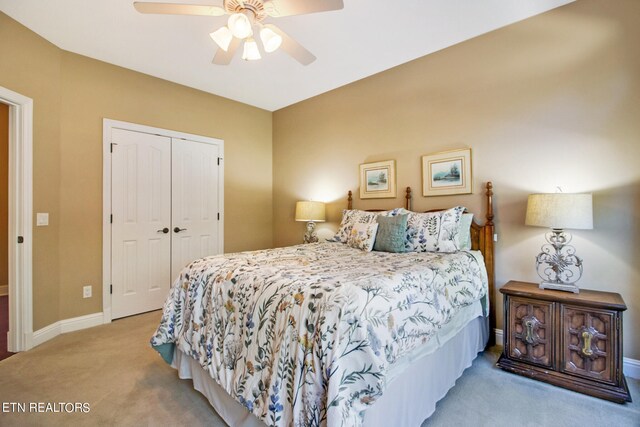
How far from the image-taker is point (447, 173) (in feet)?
9.74

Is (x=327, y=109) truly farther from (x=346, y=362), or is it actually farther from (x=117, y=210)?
(x=346, y=362)

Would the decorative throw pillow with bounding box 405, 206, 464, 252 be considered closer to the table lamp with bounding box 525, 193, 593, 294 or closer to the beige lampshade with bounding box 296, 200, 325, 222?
the table lamp with bounding box 525, 193, 593, 294

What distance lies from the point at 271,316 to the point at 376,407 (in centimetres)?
60

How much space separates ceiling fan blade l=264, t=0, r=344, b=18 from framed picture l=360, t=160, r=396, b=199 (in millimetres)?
1915

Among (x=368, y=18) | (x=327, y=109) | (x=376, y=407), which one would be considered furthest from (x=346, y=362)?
(x=327, y=109)

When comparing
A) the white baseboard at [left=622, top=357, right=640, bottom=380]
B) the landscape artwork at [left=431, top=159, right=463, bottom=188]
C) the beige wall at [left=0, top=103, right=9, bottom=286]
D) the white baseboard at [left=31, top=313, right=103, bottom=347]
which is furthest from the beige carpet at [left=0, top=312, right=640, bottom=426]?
the beige wall at [left=0, top=103, right=9, bottom=286]

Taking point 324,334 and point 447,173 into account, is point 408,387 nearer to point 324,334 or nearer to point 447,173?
point 324,334

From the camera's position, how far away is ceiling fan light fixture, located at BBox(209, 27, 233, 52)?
6.73ft

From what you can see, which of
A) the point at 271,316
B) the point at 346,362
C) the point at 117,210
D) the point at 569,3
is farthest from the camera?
the point at 117,210

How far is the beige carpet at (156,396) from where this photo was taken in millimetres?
1704

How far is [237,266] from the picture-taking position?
1861mm

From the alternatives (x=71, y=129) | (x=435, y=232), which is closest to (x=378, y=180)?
(x=435, y=232)

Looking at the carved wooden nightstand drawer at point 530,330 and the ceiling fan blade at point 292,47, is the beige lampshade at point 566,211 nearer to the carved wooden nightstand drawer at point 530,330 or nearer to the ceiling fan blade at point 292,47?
the carved wooden nightstand drawer at point 530,330

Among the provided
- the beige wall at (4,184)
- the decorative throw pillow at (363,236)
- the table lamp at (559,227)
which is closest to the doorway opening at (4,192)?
the beige wall at (4,184)
